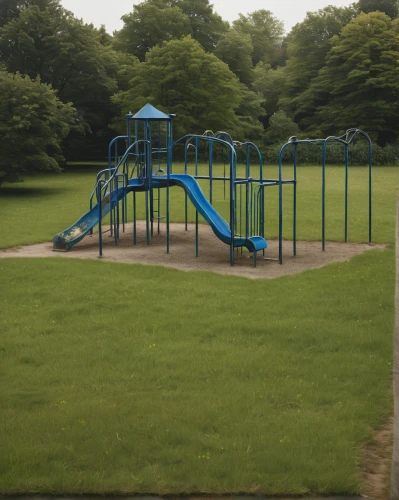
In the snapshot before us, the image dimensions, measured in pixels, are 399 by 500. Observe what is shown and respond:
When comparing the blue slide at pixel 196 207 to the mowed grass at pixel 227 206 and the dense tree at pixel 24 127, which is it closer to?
the mowed grass at pixel 227 206

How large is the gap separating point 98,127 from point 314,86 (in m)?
18.8

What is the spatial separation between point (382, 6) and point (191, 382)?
68404 mm

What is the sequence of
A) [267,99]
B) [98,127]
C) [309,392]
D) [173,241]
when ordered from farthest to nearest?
[267,99] < [98,127] < [173,241] < [309,392]

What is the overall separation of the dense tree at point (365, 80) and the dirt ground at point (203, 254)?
42.6m

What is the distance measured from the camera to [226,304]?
12.6 metres

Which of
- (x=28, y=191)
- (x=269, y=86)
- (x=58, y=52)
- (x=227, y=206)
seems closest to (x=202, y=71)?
(x=58, y=52)

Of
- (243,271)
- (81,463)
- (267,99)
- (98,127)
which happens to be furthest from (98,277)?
(267,99)

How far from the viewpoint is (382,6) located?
2778 inches

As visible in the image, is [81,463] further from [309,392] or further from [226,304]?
[226,304]

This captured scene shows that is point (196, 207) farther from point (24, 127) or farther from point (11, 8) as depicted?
point (11, 8)

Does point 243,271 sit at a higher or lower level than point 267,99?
lower

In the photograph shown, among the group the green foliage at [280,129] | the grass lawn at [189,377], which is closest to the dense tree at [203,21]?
the green foliage at [280,129]

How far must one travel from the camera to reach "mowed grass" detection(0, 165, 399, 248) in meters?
A: 21.5

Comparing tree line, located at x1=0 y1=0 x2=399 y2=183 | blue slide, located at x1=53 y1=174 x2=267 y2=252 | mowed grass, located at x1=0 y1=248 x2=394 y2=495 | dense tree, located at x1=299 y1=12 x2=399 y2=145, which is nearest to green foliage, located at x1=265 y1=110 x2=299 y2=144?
tree line, located at x1=0 y1=0 x2=399 y2=183
